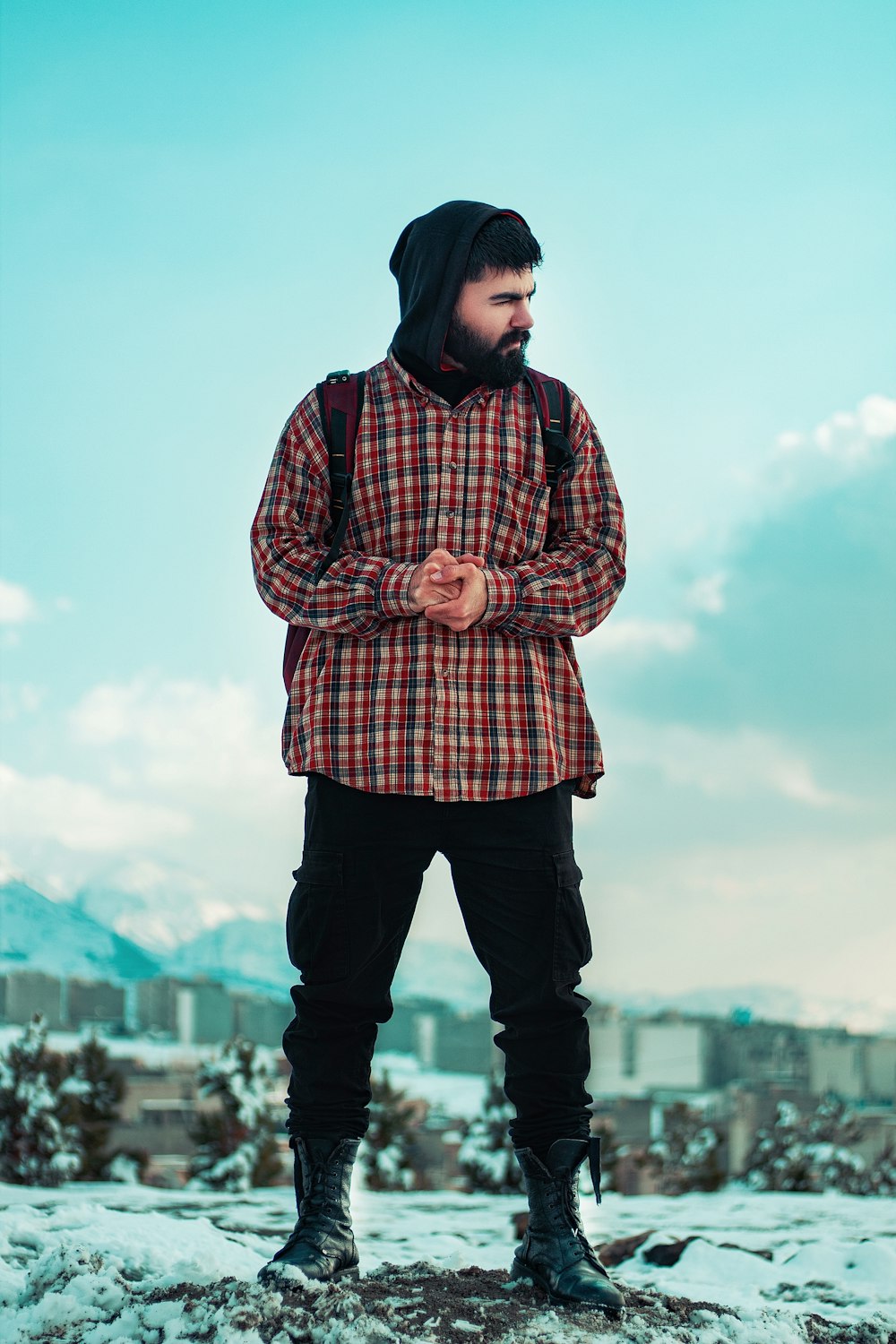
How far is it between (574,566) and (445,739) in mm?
523

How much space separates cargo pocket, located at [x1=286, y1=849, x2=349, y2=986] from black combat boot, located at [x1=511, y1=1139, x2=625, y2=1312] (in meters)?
0.59

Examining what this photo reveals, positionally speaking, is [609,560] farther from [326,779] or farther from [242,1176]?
[242,1176]

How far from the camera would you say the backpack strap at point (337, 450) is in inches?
115

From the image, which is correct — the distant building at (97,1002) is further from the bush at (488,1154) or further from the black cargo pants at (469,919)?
the black cargo pants at (469,919)

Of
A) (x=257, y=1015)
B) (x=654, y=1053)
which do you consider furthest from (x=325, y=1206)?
(x=654, y=1053)

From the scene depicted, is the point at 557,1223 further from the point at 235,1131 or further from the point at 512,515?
the point at 235,1131

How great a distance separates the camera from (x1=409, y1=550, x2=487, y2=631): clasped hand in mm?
2641

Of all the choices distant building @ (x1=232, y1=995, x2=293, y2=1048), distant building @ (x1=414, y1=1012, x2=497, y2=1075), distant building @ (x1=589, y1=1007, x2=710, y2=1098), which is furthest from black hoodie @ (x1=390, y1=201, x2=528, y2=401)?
distant building @ (x1=414, y1=1012, x2=497, y2=1075)

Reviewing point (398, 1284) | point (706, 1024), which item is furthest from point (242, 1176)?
point (706, 1024)

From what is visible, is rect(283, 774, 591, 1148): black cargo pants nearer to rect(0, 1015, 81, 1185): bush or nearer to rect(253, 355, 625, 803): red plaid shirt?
rect(253, 355, 625, 803): red plaid shirt

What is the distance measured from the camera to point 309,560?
2848 mm

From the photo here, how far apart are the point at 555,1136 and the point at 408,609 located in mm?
1195

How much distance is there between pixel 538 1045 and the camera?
272cm

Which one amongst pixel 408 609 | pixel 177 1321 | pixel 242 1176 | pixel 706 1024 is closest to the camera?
pixel 177 1321
